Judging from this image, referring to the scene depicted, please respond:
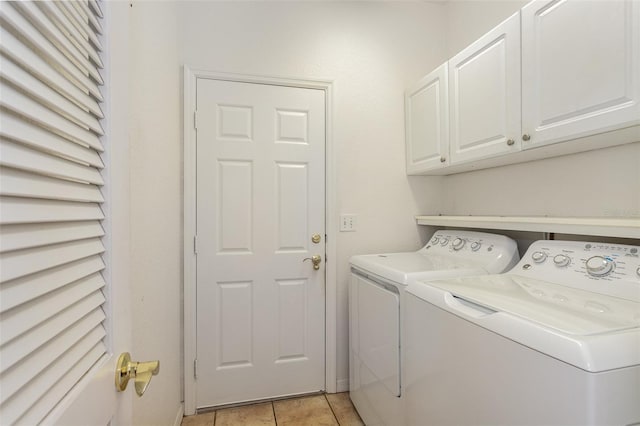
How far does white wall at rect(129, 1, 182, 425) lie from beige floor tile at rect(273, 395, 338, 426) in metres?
0.61

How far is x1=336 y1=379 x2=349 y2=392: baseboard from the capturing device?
2090mm

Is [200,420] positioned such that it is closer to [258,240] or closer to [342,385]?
[342,385]

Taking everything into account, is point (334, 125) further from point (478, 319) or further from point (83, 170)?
point (83, 170)

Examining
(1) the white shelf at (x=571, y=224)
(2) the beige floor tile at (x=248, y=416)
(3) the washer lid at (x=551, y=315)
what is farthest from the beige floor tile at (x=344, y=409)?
(1) the white shelf at (x=571, y=224)

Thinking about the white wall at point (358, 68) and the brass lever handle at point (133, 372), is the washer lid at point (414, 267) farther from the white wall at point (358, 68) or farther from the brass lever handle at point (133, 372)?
the brass lever handle at point (133, 372)

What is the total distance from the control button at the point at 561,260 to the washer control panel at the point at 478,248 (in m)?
0.29

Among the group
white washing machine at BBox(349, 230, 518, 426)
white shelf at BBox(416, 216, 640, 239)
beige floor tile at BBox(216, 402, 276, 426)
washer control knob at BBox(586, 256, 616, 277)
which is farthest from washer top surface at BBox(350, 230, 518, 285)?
beige floor tile at BBox(216, 402, 276, 426)

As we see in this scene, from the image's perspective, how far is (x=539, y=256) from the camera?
136 cm

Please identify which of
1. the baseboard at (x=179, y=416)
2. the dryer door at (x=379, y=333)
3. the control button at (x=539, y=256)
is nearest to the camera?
the control button at (x=539, y=256)

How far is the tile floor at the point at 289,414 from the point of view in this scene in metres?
1.80

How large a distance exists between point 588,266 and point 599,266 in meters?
0.04

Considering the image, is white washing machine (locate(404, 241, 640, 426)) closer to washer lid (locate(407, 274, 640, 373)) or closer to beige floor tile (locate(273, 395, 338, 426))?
washer lid (locate(407, 274, 640, 373))

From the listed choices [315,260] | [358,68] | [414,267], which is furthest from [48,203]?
[358,68]

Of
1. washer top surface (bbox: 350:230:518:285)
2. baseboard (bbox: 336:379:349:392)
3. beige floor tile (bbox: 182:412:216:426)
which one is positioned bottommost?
beige floor tile (bbox: 182:412:216:426)
